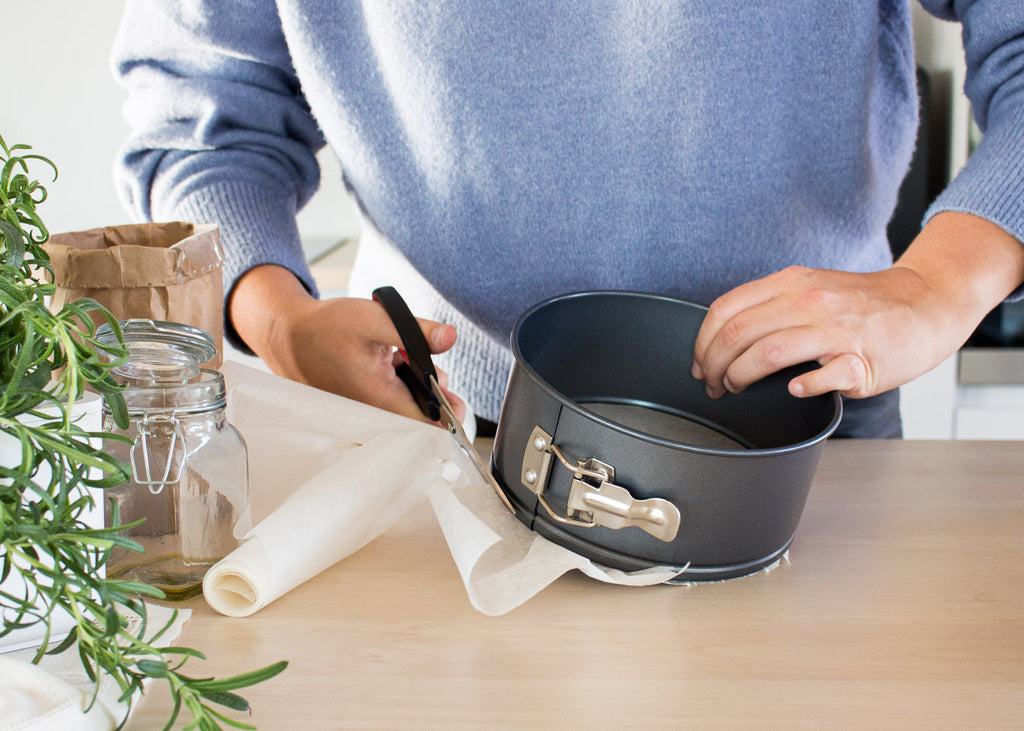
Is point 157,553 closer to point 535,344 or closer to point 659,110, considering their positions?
point 535,344

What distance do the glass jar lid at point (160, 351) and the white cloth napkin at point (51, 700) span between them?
12 centimetres

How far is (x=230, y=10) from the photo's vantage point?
2.43 ft

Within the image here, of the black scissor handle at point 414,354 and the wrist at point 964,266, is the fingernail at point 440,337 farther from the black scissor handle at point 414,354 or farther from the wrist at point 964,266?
the wrist at point 964,266

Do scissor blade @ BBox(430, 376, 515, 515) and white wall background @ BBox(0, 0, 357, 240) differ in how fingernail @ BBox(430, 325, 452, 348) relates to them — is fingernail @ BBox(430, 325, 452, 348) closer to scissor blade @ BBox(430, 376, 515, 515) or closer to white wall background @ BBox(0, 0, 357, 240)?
scissor blade @ BBox(430, 376, 515, 515)

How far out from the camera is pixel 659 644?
1.25 ft

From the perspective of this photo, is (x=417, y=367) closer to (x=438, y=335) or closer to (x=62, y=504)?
(x=438, y=335)

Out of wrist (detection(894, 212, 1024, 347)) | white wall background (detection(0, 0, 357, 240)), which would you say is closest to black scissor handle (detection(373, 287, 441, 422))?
wrist (detection(894, 212, 1024, 347))

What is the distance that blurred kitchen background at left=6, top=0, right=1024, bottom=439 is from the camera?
1.54 m

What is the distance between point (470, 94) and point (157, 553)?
43 cm

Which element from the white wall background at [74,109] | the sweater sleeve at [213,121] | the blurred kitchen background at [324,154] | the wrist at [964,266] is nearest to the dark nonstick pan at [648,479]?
the wrist at [964,266]

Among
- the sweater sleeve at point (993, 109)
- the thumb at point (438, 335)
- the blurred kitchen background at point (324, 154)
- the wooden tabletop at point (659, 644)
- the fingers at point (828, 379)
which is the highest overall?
the sweater sleeve at point (993, 109)

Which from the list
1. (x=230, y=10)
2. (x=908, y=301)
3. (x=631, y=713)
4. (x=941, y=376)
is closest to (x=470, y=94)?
(x=230, y=10)

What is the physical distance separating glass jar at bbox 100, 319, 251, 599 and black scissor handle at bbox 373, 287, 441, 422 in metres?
0.15

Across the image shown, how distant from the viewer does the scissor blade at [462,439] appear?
470 millimetres
